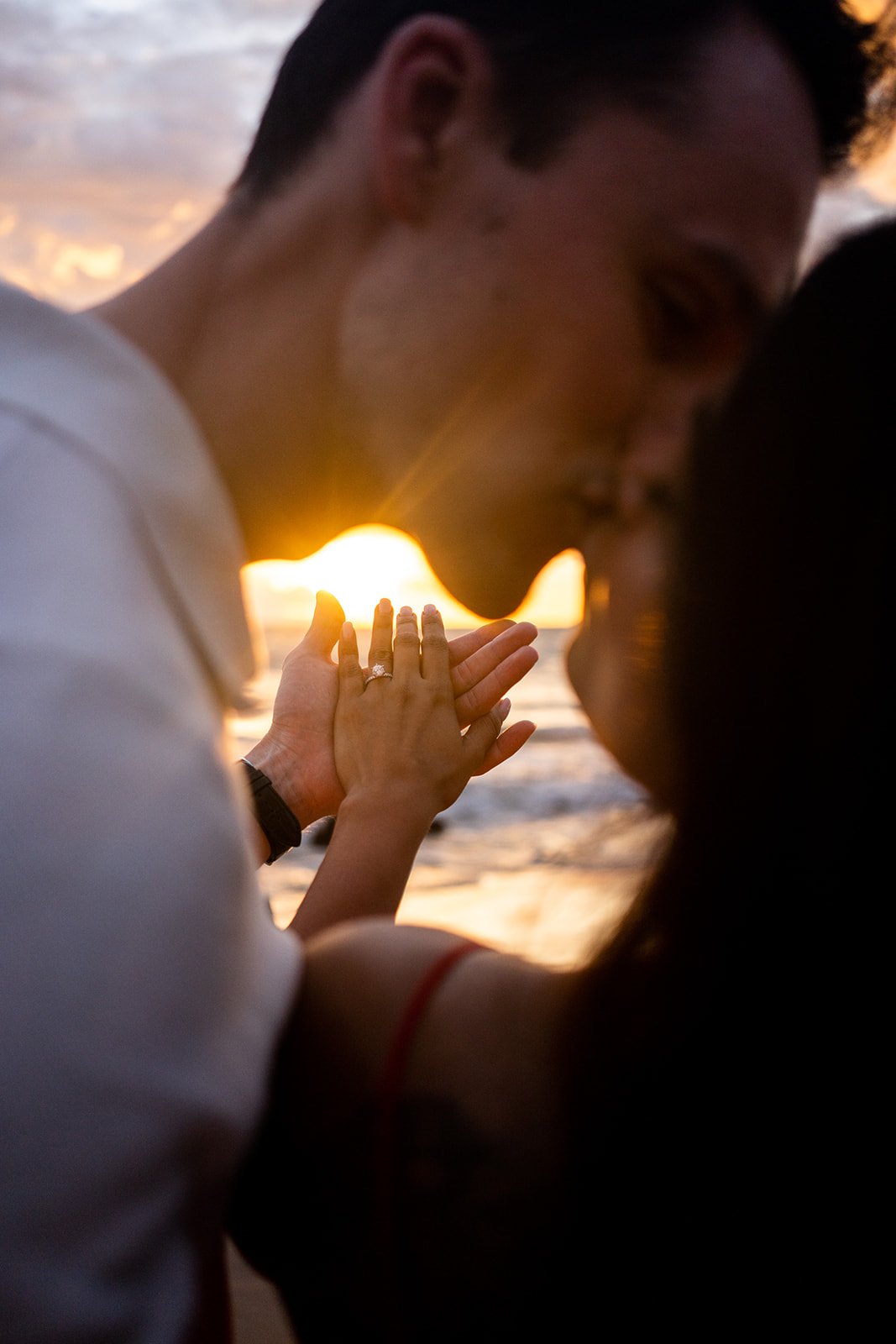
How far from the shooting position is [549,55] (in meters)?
1.50

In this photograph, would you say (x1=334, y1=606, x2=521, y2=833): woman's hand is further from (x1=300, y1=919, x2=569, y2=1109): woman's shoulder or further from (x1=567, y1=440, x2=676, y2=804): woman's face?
(x1=300, y1=919, x2=569, y2=1109): woman's shoulder

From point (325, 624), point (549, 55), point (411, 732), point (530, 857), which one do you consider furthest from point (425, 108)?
point (530, 857)

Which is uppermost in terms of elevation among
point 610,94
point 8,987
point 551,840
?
point 610,94

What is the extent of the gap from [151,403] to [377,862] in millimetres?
958

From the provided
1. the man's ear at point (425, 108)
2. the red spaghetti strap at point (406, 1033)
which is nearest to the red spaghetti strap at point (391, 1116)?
the red spaghetti strap at point (406, 1033)

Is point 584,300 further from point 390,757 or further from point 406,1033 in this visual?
point 406,1033

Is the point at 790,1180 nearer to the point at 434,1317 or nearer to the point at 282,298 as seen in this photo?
the point at 434,1317

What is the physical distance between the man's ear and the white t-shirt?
2.38 ft

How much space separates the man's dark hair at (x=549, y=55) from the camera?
147cm

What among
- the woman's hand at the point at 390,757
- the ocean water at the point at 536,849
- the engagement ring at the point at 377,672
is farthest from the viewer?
the engagement ring at the point at 377,672

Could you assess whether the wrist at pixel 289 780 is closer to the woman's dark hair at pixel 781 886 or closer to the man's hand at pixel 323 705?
the man's hand at pixel 323 705

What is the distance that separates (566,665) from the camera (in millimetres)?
1658

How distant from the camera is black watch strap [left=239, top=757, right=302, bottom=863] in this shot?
7.67ft

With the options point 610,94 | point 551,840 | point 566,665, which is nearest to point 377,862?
point 566,665
